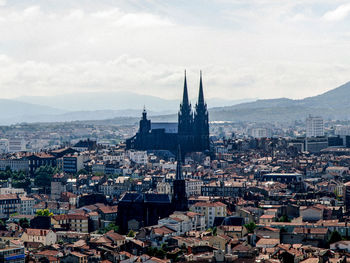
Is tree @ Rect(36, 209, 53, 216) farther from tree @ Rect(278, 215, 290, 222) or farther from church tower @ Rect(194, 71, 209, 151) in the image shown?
church tower @ Rect(194, 71, 209, 151)

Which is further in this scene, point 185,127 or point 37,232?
point 185,127

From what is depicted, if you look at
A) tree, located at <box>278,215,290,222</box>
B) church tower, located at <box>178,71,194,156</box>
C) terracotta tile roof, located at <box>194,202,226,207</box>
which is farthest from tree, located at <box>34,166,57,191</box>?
tree, located at <box>278,215,290,222</box>

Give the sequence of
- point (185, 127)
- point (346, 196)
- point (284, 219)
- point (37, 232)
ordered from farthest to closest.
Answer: point (185, 127)
point (346, 196)
point (284, 219)
point (37, 232)

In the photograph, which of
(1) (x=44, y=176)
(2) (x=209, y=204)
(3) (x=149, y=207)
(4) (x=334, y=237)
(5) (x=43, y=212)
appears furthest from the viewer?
(1) (x=44, y=176)

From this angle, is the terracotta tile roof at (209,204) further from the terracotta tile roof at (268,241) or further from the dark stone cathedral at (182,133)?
the dark stone cathedral at (182,133)

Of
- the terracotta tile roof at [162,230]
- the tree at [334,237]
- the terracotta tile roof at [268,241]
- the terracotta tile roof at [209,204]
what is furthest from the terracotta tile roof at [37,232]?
the tree at [334,237]

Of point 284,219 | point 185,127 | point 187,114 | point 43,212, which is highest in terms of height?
point 187,114

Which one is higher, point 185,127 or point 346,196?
point 185,127

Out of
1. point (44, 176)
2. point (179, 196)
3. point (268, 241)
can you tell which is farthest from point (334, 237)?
point (44, 176)

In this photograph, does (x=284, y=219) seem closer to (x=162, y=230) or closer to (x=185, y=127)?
(x=162, y=230)
